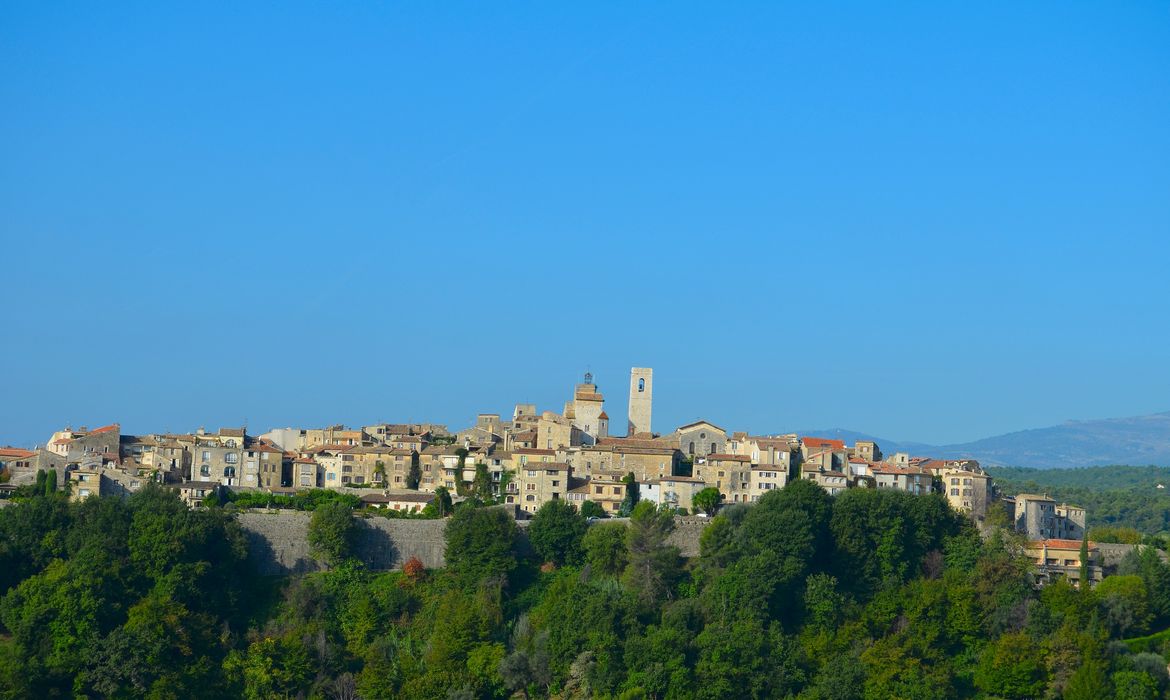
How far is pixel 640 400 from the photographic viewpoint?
62.1 metres

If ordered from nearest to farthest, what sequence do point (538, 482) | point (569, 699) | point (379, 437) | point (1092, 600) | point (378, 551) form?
point (569, 699)
point (1092, 600)
point (378, 551)
point (538, 482)
point (379, 437)

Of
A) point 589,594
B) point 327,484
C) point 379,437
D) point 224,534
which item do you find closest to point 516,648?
point 589,594

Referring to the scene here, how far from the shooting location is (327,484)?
5681 cm

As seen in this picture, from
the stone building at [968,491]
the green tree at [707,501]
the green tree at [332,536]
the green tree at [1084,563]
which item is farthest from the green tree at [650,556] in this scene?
the green tree at [1084,563]

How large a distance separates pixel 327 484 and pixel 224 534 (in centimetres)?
878

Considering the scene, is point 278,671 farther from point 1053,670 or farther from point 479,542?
point 1053,670

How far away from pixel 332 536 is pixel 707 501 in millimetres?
11815

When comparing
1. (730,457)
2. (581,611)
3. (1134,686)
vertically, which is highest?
(730,457)

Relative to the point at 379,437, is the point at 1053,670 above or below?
below

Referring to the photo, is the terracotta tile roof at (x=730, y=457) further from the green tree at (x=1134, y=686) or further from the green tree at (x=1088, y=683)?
the green tree at (x=1134, y=686)

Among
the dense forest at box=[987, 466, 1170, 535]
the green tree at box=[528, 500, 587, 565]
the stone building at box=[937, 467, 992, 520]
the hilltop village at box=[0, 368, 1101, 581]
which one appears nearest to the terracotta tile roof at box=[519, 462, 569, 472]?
the hilltop village at box=[0, 368, 1101, 581]

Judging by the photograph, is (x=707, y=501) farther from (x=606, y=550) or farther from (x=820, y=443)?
(x=820, y=443)

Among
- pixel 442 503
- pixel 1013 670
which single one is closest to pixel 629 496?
pixel 442 503

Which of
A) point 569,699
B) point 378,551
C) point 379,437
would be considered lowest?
point 569,699
